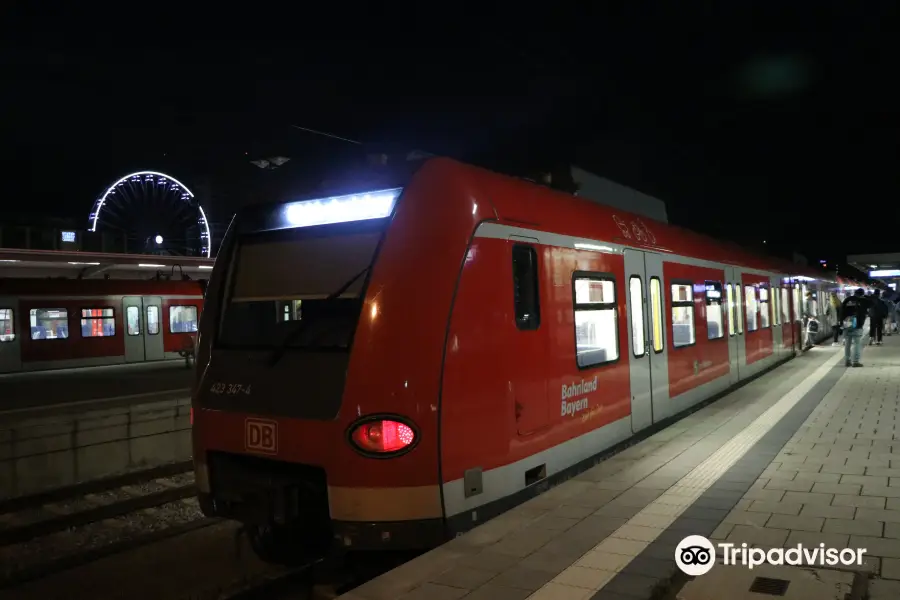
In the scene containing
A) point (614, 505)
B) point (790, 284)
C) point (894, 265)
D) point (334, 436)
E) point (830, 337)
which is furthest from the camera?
point (894, 265)

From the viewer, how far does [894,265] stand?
74.7 m

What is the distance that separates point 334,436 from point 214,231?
34775mm

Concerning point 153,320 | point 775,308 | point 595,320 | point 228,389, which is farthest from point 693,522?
point 153,320

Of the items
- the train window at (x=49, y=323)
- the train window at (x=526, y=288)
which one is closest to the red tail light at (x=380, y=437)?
the train window at (x=526, y=288)

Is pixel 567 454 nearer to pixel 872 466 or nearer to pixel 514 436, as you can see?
pixel 514 436

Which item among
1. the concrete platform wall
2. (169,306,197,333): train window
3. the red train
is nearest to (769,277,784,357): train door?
the red train

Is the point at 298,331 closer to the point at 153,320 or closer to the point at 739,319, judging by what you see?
the point at 739,319

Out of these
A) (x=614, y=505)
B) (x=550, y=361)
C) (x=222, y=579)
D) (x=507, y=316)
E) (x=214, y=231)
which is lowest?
(x=222, y=579)

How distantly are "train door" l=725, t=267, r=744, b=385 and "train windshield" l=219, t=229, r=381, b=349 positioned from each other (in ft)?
28.8

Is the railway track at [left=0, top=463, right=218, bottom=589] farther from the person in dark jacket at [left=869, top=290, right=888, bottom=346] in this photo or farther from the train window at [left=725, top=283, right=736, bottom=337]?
the person in dark jacket at [left=869, top=290, right=888, bottom=346]

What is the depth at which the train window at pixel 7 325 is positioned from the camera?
18.7m

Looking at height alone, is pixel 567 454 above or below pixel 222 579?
above

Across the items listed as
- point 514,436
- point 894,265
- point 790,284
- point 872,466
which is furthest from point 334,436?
point 894,265

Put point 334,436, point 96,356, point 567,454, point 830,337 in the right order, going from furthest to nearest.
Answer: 1. point 830,337
2. point 96,356
3. point 567,454
4. point 334,436
